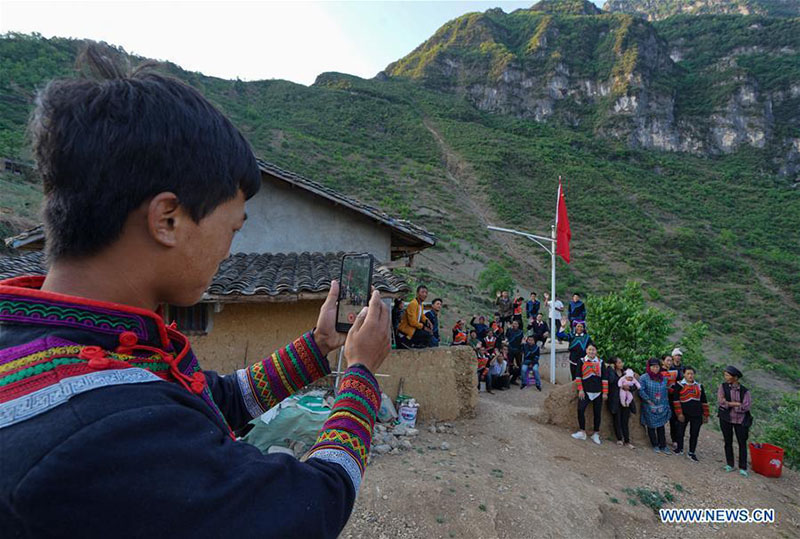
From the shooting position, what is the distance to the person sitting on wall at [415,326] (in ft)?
26.9

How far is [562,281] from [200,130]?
31.2m

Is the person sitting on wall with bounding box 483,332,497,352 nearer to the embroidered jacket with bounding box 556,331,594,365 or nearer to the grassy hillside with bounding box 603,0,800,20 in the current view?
the embroidered jacket with bounding box 556,331,594,365

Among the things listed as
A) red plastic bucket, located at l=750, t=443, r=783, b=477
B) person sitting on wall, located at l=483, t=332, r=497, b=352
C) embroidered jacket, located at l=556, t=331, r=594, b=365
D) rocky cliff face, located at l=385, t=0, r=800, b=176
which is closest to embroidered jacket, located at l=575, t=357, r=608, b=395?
embroidered jacket, located at l=556, t=331, r=594, b=365

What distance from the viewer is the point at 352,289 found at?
195cm

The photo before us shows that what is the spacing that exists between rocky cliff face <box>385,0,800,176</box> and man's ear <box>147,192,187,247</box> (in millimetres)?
71939

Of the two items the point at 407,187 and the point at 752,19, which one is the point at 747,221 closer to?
the point at 407,187

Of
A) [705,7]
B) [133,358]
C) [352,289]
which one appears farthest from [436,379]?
[705,7]

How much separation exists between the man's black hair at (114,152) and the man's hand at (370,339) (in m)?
0.54

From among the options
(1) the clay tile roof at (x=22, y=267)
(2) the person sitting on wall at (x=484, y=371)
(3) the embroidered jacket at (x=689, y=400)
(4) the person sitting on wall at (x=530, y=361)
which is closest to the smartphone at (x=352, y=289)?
(1) the clay tile roof at (x=22, y=267)

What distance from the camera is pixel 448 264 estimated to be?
29.5 metres

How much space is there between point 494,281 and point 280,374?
24.4m

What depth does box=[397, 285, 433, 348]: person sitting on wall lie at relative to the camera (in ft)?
26.9

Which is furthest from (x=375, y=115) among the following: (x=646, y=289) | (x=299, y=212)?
(x=299, y=212)

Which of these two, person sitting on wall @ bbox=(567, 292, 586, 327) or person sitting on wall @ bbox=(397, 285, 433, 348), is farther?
person sitting on wall @ bbox=(567, 292, 586, 327)
